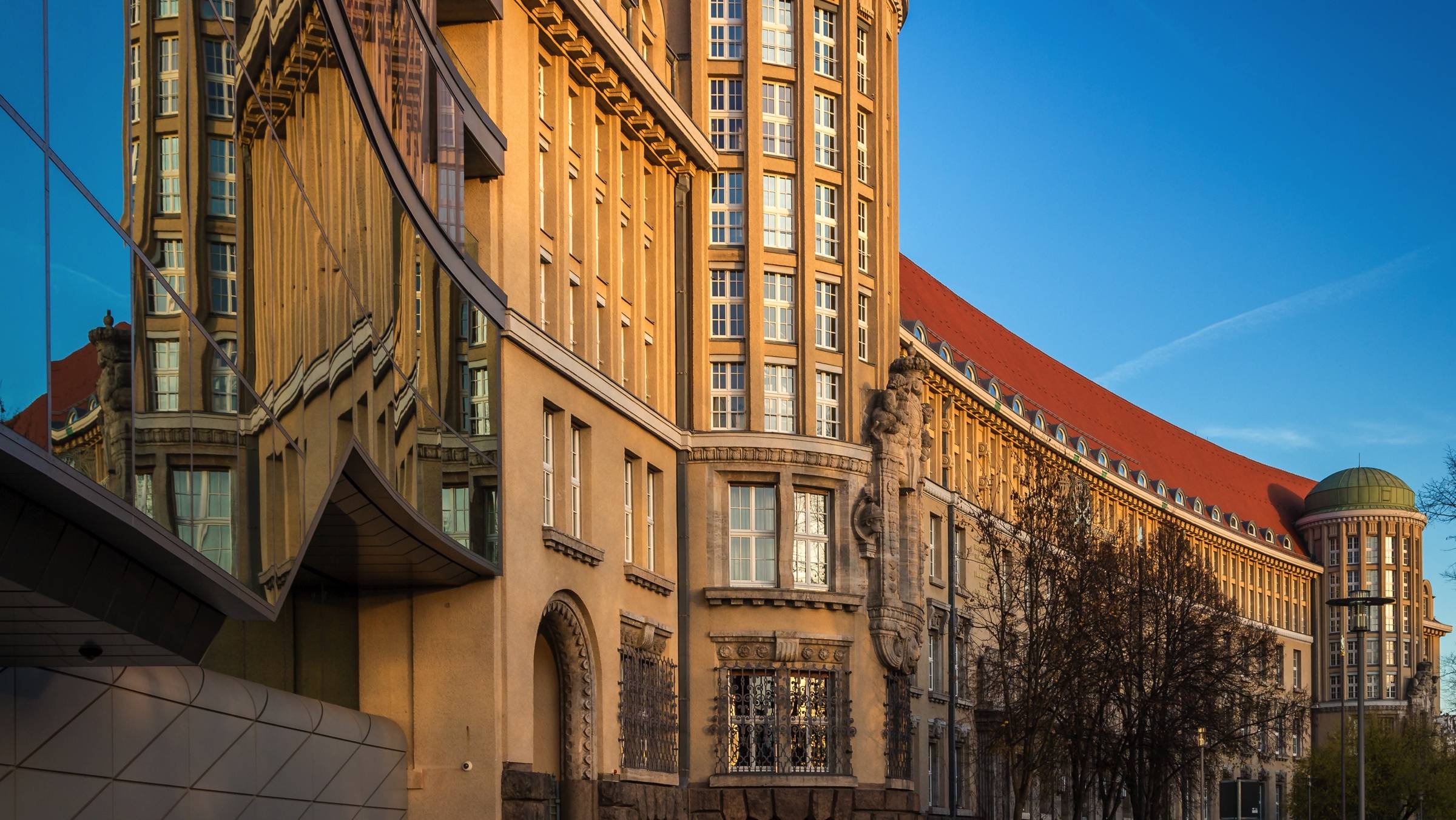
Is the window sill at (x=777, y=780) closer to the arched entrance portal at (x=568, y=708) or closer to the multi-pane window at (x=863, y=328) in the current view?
the arched entrance portal at (x=568, y=708)

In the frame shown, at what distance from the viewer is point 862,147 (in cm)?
5078

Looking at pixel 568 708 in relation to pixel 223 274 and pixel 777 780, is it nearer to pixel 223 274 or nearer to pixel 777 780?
pixel 777 780

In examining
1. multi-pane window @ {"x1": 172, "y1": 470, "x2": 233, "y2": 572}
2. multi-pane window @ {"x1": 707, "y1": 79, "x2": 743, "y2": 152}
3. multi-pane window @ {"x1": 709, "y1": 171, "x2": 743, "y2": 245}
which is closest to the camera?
multi-pane window @ {"x1": 172, "y1": 470, "x2": 233, "y2": 572}

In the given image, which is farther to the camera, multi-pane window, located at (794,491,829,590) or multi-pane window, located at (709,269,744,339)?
multi-pane window, located at (709,269,744,339)

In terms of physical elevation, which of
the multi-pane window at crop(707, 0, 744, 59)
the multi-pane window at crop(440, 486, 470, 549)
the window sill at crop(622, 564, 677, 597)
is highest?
the multi-pane window at crop(707, 0, 744, 59)

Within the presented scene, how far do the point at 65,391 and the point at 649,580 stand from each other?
2923 centimetres

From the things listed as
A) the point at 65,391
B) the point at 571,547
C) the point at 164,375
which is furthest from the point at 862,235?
the point at 65,391

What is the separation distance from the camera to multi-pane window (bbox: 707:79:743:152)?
47.9 metres

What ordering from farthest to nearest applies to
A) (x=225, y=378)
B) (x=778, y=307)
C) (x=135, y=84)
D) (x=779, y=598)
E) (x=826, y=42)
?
(x=826, y=42) → (x=778, y=307) → (x=779, y=598) → (x=225, y=378) → (x=135, y=84)

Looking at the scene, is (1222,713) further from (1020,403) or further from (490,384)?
(490,384)

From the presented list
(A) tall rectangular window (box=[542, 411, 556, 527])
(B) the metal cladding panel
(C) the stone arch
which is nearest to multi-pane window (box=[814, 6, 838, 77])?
(A) tall rectangular window (box=[542, 411, 556, 527])

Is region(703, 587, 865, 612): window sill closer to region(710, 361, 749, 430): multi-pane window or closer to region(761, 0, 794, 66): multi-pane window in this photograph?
region(710, 361, 749, 430): multi-pane window

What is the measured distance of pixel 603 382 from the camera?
39.1m

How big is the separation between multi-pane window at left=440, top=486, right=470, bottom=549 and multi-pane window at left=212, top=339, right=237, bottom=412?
41.3 feet
